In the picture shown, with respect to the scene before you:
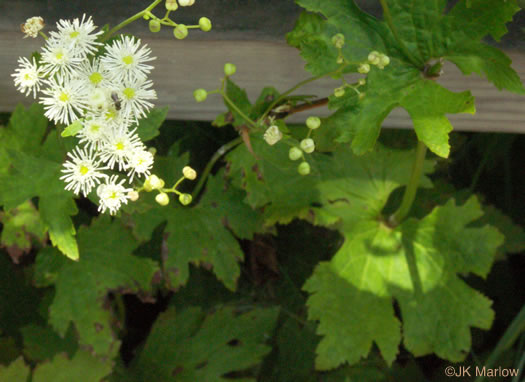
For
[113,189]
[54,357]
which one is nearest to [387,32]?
[113,189]

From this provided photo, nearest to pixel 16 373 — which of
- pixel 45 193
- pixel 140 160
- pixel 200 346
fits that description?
pixel 200 346

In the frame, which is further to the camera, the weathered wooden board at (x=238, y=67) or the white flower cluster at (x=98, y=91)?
the weathered wooden board at (x=238, y=67)

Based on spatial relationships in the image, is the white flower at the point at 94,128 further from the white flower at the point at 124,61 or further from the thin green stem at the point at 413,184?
the thin green stem at the point at 413,184

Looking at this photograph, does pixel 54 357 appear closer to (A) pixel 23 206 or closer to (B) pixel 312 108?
(A) pixel 23 206

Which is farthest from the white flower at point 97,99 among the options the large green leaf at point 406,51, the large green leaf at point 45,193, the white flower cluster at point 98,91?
the large green leaf at point 406,51

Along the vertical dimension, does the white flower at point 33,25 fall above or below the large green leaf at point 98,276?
above

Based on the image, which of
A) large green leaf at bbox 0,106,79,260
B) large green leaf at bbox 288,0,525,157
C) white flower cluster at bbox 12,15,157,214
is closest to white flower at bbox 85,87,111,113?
white flower cluster at bbox 12,15,157,214

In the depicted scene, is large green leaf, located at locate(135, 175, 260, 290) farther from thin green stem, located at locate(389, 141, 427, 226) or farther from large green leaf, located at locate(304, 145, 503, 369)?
thin green stem, located at locate(389, 141, 427, 226)

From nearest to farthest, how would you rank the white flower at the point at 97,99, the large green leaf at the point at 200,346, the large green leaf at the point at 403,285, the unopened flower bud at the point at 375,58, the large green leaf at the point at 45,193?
the white flower at the point at 97,99, the unopened flower bud at the point at 375,58, the large green leaf at the point at 45,193, the large green leaf at the point at 403,285, the large green leaf at the point at 200,346
